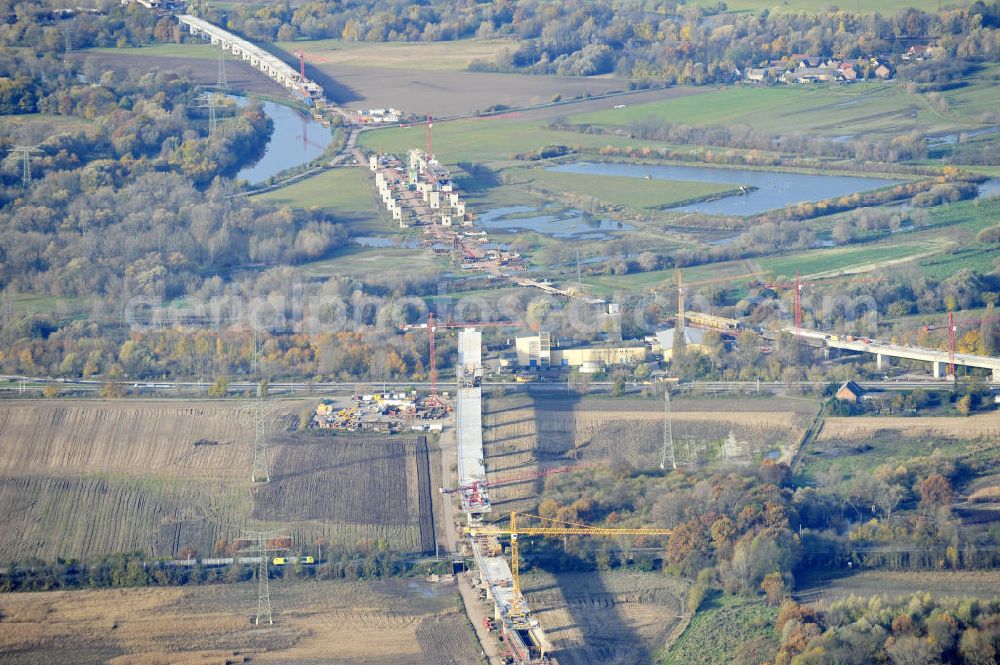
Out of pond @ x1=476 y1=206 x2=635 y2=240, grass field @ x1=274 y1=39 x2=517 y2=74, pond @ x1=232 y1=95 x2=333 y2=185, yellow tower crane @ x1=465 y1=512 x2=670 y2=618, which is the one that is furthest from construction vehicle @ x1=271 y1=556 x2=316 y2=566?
grass field @ x1=274 y1=39 x2=517 y2=74

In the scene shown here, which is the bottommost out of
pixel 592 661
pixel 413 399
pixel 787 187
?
pixel 592 661

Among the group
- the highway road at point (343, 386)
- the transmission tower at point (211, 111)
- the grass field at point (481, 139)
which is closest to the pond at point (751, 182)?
the grass field at point (481, 139)

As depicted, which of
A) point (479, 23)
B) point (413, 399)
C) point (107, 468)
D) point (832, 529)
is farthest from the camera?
point (479, 23)

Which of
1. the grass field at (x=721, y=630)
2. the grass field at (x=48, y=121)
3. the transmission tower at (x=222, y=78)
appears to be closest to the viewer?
the grass field at (x=721, y=630)

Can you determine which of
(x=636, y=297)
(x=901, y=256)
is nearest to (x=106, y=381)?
(x=636, y=297)

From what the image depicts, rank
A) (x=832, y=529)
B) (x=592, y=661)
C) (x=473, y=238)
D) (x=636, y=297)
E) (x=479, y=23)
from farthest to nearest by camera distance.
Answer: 1. (x=479, y=23)
2. (x=473, y=238)
3. (x=636, y=297)
4. (x=832, y=529)
5. (x=592, y=661)

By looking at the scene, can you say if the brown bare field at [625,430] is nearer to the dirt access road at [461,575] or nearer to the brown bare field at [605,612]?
the dirt access road at [461,575]

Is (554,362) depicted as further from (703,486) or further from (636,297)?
(703,486)

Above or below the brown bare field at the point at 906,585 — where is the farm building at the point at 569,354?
above
